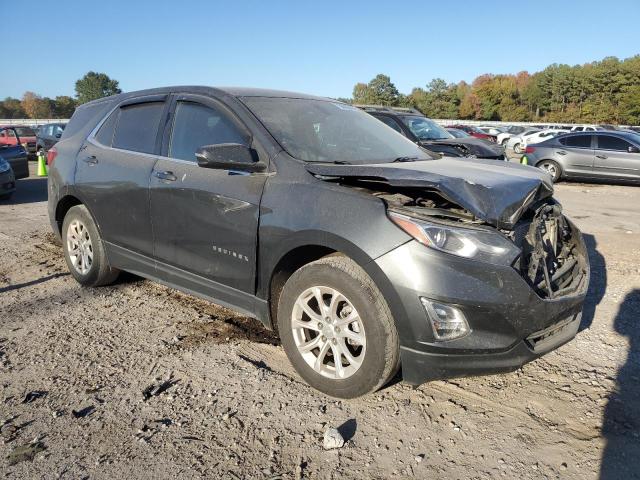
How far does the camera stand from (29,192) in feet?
39.1

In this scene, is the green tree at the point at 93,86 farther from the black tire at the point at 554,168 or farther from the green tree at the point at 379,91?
the black tire at the point at 554,168

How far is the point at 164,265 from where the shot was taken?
385 cm

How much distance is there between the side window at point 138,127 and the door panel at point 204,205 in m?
0.23

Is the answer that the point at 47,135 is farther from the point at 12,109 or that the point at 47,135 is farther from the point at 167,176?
the point at 12,109

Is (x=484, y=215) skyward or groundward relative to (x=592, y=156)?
groundward

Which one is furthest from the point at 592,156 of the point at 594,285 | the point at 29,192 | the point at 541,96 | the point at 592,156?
the point at 541,96

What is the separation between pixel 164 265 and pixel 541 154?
43.9ft

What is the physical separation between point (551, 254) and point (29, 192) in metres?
12.1

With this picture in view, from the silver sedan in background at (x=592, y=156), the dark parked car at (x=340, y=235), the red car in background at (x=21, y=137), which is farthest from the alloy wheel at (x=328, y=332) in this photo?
the red car in background at (x=21, y=137)

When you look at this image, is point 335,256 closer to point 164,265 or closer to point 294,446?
point 294,446

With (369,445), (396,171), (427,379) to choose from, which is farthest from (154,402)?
(396,171)

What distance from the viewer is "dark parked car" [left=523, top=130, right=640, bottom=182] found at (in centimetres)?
1309

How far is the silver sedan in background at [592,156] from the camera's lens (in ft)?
43.0

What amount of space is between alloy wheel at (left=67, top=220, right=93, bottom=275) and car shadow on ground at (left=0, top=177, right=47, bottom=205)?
6435mm
